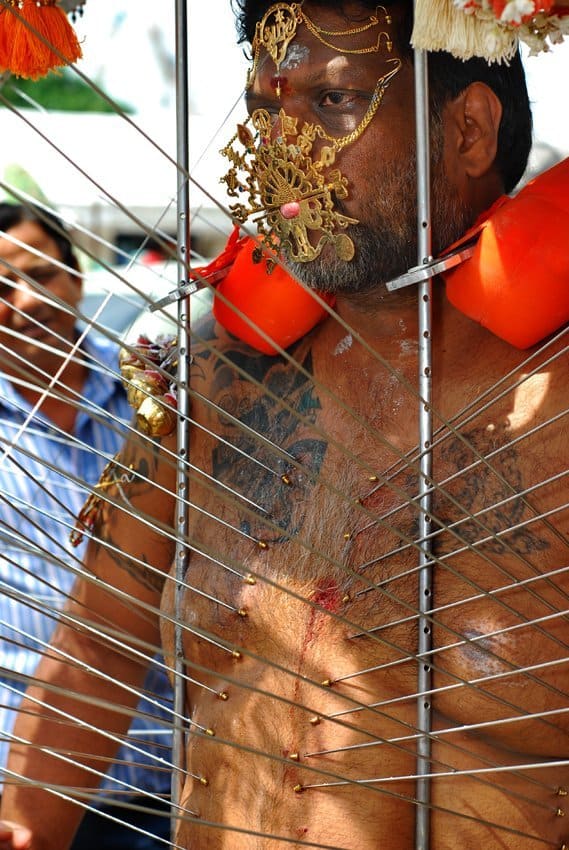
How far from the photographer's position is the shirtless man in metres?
1.37

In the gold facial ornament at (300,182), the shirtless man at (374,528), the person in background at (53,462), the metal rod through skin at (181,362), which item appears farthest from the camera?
the person in background at (53,462)

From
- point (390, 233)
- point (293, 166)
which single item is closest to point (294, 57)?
point (293, 166)

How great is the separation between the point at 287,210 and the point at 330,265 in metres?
0.10

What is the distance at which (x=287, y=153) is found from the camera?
4.85ft

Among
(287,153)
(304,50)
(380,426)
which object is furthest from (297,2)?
(380,426)

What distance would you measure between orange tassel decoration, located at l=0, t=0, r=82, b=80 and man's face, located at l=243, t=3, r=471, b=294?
266 mm

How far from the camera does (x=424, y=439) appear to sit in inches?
56.4

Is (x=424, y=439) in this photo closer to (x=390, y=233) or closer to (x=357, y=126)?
(x=390, y=233)

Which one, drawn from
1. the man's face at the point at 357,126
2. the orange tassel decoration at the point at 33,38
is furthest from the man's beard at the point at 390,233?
the orange tassel decoration at the point at 33,38

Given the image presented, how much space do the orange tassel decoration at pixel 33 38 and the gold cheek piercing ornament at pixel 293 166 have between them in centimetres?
26

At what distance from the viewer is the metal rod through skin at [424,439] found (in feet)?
4.56

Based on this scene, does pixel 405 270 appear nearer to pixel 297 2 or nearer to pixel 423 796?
pixel 297 2

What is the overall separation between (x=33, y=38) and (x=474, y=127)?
61 cm

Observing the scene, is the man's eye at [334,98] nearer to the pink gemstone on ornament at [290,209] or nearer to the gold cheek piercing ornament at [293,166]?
the gold cheek piercing ornament at [293,166]
